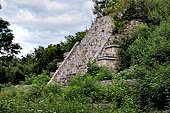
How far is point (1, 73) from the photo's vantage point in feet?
69.9

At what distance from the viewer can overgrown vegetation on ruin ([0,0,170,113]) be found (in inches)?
194

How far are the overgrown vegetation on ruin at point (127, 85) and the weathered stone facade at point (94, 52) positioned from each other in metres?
0.37

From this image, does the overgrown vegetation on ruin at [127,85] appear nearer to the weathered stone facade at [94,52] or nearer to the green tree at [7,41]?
the weathered stone facade at [94,52]

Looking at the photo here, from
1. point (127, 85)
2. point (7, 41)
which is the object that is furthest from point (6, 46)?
point (127, 85)

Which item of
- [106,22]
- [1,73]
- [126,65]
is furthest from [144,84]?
[1,73]

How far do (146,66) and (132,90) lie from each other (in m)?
1.21

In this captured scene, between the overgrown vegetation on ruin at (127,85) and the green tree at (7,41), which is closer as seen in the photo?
Result: the overgrown vegetation on ruin at (127,85)

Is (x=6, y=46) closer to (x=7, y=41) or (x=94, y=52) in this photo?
(x=7, y=41)

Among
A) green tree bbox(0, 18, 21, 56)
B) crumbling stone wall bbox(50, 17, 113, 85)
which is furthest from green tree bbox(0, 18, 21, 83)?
crumbling stone wall bbox(50, 17, 113, 85)

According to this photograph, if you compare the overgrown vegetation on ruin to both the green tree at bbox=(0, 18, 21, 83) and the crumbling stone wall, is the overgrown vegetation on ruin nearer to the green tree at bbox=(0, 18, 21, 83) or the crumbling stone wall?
the crumbling stone wall

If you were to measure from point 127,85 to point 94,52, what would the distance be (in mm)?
5144

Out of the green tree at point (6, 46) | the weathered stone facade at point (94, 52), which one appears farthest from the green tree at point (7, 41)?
the weathered stone facade at point (94, 52)

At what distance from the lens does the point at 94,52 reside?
11.1 m

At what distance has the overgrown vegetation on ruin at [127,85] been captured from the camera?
4934 mm
